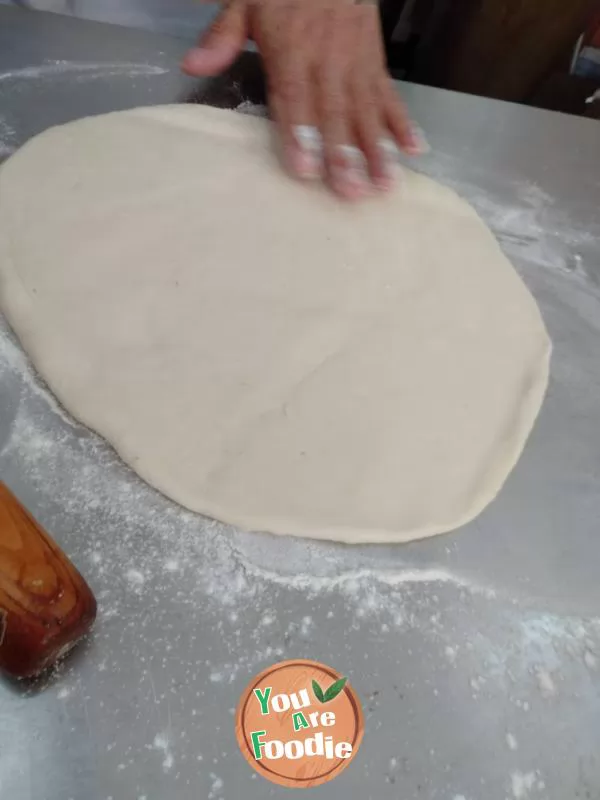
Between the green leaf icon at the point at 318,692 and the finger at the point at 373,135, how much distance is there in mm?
655

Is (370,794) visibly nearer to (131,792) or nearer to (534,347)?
(131,792)

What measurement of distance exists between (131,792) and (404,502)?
1.21ft

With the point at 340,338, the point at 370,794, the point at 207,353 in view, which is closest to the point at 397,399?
the point at 340,338

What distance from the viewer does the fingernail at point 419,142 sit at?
1.11 metres

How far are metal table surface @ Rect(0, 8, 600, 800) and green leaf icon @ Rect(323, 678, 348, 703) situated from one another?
0.01 meters

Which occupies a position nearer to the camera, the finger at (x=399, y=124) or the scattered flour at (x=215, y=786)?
the scattered flour at (x=215, y=786)

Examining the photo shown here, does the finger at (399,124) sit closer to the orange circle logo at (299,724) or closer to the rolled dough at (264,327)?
the rolled dough at (264,327)

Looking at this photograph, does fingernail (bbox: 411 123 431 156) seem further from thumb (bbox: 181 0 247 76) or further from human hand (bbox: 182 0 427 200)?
thumb (bbox: 181 0 247 76)

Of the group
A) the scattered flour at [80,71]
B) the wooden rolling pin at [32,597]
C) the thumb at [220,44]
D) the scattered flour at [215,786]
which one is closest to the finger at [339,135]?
the thumb at [220,44]

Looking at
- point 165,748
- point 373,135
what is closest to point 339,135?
point 373,135

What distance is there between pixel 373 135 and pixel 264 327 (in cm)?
36

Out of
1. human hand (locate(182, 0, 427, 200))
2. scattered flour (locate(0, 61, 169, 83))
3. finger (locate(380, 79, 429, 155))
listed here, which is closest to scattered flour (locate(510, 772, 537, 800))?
human hand (locate(182, 0, 427, 200))

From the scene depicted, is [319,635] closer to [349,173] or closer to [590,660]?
[590,660]

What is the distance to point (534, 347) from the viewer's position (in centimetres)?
96
